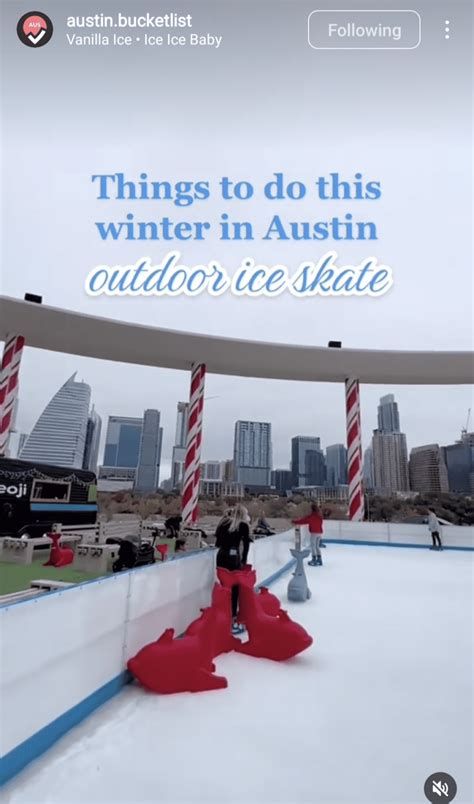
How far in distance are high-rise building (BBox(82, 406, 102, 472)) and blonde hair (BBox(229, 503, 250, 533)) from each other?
21.6ft

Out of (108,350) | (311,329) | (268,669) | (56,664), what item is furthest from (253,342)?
(56,664)

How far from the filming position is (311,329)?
39.3ft

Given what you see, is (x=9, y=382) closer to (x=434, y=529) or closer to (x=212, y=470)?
(x=212, y=470)

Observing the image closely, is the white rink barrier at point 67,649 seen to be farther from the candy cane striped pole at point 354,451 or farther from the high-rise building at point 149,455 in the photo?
the high-rise building at point 149,455

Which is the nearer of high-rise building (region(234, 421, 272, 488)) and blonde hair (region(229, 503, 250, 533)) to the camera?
blonde hair (region(229, 503, 250, 533))

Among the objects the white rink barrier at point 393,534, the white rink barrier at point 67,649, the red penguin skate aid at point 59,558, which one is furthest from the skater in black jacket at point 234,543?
the white rink barrier at point 393,534

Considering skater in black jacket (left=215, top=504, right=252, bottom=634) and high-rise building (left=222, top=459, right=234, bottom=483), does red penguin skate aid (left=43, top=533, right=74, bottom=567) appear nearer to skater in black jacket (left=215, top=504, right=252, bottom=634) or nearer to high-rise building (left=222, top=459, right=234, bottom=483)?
skater in black jacket (left=215, top=504, right=252, bottom=634)

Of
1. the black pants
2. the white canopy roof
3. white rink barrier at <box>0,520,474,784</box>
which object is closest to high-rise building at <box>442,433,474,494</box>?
the white canopy roof

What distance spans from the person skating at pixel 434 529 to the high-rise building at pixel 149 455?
979 centimetres

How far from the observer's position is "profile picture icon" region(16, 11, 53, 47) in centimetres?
222

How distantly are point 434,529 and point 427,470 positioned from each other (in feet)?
36.0

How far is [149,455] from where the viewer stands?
24734 millimetres

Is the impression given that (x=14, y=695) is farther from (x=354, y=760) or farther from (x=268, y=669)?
(x=268, y=669)

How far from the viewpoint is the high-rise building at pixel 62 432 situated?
11.0m
